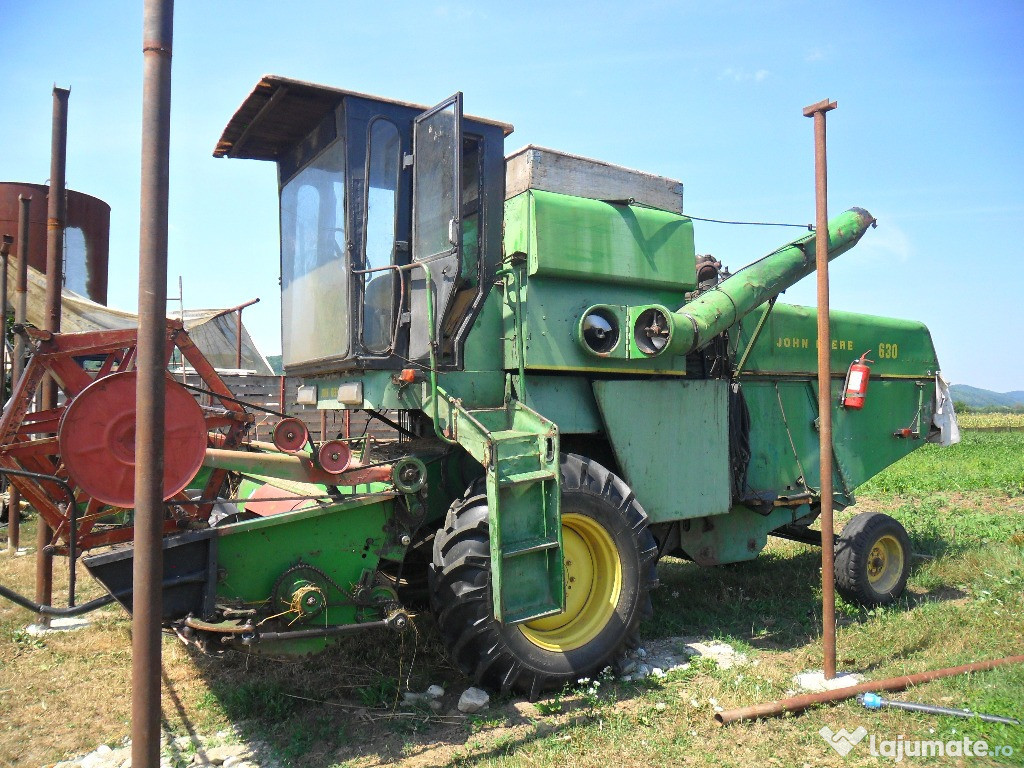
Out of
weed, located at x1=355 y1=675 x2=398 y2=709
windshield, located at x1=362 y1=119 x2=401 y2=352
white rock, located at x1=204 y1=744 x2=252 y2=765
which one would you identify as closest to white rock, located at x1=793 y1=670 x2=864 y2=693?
weed, located at x1=355 y1=675 x2=398 y2=709

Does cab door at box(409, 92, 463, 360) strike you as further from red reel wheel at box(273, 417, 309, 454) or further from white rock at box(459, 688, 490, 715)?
white rock at box(459, 688, 490, 715)

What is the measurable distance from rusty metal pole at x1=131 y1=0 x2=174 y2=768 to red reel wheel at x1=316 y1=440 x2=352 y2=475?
56.4 inches

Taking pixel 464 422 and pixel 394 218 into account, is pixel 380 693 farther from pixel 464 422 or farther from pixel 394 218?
pixel 394 218

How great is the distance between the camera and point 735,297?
540 centimetres

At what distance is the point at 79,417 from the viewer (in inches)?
134

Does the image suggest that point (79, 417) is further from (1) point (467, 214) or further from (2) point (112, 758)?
(1) point (467, 214)

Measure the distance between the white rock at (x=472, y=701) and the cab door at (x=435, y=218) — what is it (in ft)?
6.38

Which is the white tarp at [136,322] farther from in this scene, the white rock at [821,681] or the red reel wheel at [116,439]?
the white rock at [821,681]

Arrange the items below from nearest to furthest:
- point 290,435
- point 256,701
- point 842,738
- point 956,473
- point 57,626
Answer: point 842,738
point 256,701
point 290,435
point 57,626
point 956,473

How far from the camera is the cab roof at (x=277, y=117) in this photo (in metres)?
4.53

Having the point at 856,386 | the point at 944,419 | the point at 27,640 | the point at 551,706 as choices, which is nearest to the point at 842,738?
the point at 551,706

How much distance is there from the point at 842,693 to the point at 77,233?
644 inches

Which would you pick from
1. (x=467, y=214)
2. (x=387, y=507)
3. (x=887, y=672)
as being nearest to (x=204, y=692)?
(x=387, y=507)

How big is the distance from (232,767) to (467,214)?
338cm
